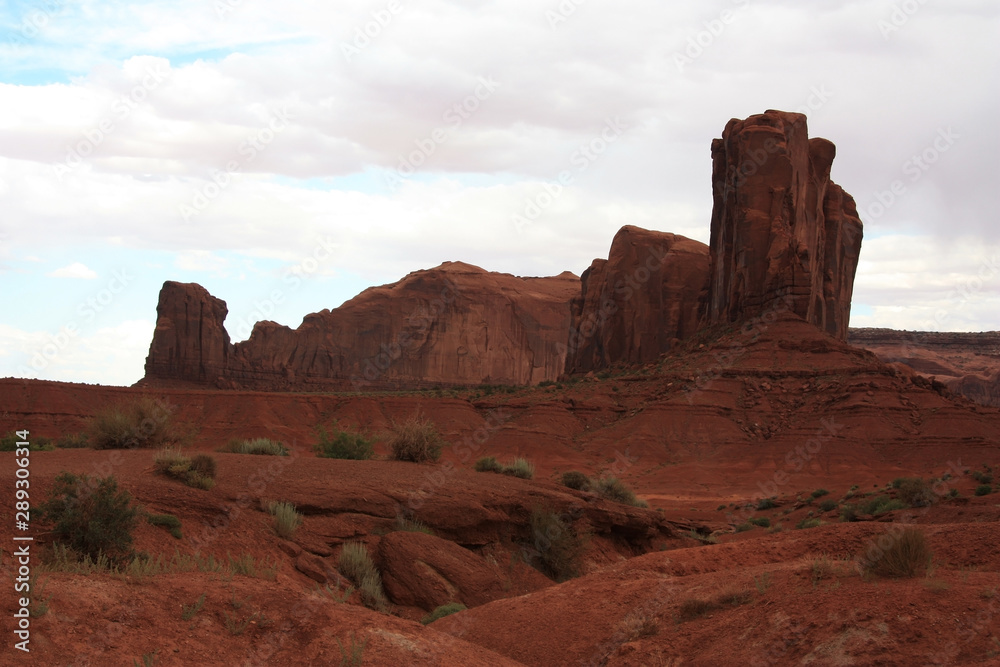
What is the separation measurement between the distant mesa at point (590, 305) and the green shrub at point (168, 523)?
49.2m

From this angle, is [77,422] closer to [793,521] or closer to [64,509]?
[793,521]

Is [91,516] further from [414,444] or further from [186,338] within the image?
[186,338]

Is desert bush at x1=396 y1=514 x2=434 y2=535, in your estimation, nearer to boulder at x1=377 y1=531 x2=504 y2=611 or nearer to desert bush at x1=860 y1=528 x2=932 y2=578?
boulder at x1=377 y1=531 x2=504 y2=611

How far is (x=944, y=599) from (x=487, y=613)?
6117 millimetres

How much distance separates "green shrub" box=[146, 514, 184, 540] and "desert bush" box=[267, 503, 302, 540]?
5.99ft

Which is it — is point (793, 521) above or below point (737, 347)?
below

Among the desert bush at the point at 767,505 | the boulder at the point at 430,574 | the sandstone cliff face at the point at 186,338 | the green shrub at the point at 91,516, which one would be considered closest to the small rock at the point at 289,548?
the boulder at the point at 430,574

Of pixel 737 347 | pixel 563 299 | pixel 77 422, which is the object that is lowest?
pixel 77 422

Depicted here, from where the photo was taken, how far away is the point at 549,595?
12836mm

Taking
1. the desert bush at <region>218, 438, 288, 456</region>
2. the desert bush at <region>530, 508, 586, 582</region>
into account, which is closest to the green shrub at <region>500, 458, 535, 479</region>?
the desert bush at <region>530, 508, 586, 582</region>

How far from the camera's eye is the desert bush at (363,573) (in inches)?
545

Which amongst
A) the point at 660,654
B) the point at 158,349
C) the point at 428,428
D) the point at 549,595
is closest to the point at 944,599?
the point at 660,654

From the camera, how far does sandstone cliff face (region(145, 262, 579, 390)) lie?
10362 cm

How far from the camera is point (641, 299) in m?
77.9
